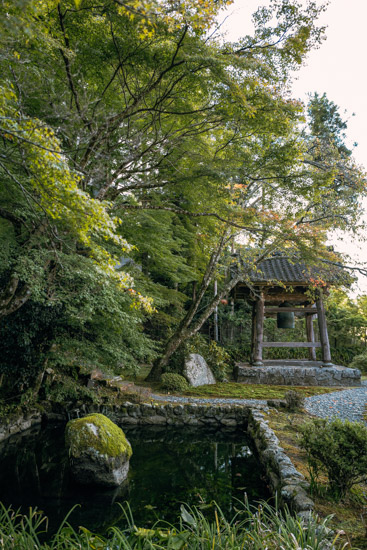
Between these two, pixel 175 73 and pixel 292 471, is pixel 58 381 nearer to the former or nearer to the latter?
pixel 292 471

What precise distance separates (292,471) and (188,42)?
5.54 metres

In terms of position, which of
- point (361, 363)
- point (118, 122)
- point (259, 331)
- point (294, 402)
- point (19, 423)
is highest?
point (118, 122)

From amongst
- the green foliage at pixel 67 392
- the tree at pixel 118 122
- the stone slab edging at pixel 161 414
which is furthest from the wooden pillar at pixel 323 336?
the green foliage at pixel 67 392

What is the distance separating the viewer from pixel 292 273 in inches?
424

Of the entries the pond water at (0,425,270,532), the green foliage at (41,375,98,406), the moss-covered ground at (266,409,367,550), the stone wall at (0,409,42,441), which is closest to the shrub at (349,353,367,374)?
the pond water at (0,425,270,532)

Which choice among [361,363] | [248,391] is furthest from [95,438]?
[361,363]

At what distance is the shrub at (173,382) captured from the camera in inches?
366

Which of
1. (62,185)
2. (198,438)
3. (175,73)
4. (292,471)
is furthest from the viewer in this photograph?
(198,438)

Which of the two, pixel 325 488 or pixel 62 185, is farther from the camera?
pixel 325 488

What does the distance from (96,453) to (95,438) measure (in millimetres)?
206

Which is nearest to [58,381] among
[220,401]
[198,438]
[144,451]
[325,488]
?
[144,451]

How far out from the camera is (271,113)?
517 cm

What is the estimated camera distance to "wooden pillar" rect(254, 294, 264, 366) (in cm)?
1090

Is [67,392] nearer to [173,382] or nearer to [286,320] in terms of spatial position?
[173,382]
